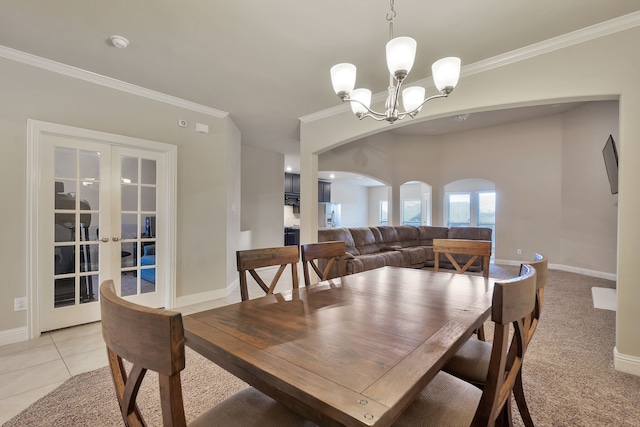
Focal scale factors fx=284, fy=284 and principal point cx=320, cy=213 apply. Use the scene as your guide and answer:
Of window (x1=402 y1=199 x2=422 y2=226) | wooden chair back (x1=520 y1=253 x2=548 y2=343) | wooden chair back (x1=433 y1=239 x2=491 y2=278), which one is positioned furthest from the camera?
window (x1=402 y1=199 x2=422 y2=226)

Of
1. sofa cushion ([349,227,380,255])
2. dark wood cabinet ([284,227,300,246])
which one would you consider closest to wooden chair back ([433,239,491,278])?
sofa cushion ([349,227,380,255])

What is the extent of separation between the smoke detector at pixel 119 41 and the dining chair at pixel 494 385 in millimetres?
3110

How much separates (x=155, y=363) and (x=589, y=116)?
7.37 m

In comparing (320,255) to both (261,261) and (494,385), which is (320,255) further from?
(494,385)

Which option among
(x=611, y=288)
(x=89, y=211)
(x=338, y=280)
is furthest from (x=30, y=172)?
(x=611, y=288)

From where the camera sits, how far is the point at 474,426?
0.86 m

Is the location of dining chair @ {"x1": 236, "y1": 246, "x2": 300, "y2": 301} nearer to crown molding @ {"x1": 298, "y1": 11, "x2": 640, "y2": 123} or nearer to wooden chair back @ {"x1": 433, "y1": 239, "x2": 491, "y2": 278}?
wooden chair back @ {"x1": 433, "y1": 239, "x2": 491, "y2": 278}

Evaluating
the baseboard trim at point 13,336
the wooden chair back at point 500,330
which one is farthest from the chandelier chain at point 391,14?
the baseboard trim at point 13,336

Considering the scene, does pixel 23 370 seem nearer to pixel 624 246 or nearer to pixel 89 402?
pixel 89 402

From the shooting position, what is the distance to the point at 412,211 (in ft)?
39.3

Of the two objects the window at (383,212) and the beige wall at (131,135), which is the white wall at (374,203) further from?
the beige wall at (131,135)

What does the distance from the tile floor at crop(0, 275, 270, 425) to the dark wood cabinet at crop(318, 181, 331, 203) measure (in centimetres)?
722

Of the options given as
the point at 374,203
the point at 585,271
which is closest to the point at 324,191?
the point at 374,203

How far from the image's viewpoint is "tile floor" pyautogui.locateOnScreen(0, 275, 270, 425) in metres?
1.86
